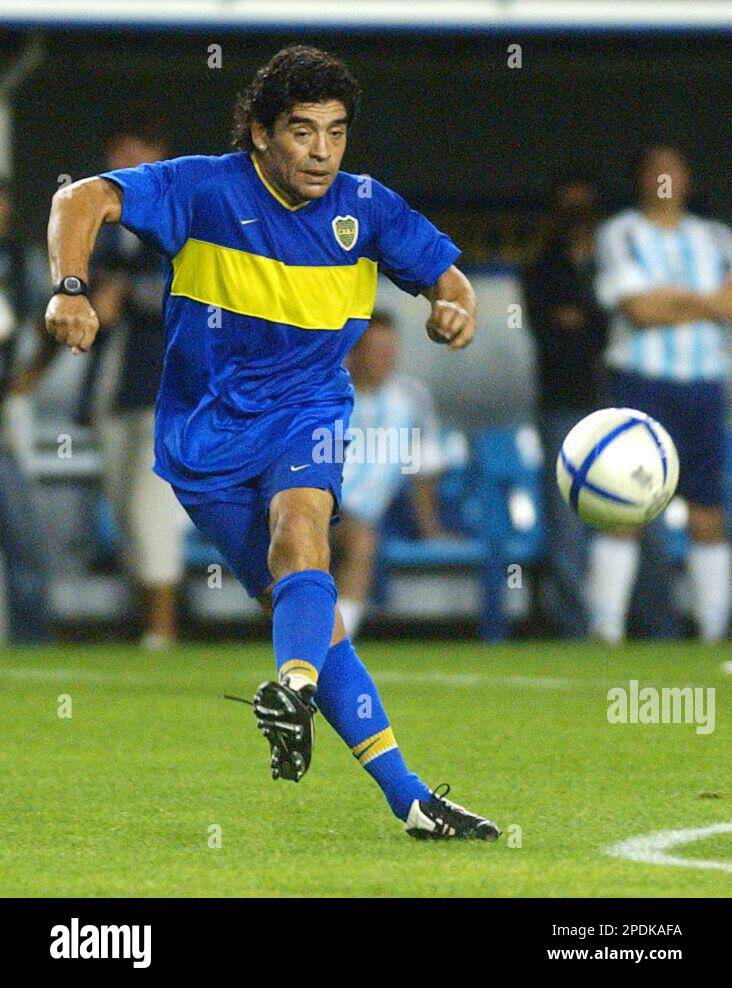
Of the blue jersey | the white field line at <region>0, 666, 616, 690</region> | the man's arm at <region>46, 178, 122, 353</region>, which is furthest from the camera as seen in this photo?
the white field line at <region>0, 666, 616, 690</region>

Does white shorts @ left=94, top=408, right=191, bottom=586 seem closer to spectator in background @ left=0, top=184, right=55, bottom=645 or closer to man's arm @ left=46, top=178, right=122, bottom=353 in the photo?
spectator in background @ left=0, top=184, right=55, bottom=645

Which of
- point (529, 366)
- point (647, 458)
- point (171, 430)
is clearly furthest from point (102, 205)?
point (529, 366)

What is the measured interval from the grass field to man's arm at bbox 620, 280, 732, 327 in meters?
1.54

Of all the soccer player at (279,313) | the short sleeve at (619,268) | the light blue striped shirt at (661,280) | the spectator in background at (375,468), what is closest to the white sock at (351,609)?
the spectator in background at (375,468)

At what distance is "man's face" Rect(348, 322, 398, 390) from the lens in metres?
10.8

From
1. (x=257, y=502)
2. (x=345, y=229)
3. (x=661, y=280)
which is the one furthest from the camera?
(x=661, y=280)

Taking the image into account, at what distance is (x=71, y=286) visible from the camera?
5254 millimetres

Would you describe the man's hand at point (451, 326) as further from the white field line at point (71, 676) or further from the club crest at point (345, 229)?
the white field line at point (71, 676)

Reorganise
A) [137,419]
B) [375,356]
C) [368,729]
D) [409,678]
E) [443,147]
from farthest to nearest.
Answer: [443,147], [375,356], [137,419], [409,678], [368,729]

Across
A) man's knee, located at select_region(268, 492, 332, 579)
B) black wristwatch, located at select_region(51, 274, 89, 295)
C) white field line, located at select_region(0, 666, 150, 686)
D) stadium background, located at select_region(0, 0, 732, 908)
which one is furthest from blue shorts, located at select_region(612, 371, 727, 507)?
black wristwatch, located at select_region(51, 274, 89, 295)

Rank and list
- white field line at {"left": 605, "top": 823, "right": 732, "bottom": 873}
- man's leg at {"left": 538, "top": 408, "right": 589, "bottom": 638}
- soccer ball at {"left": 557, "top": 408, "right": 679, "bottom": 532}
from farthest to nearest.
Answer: man's leg at {"left": 538, "top": 408, "right": 589, "bottom": 638}
soccer ball at {"left": 557, "top": 408, "right": 679, "bottom": 532}
white field line at {"left": 605, "top": 823, "right": 732, "bottom": 873}

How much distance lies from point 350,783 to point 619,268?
443cm

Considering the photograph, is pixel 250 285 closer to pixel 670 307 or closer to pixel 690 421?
pixel 670 307

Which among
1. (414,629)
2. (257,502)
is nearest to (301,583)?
(257,502)
